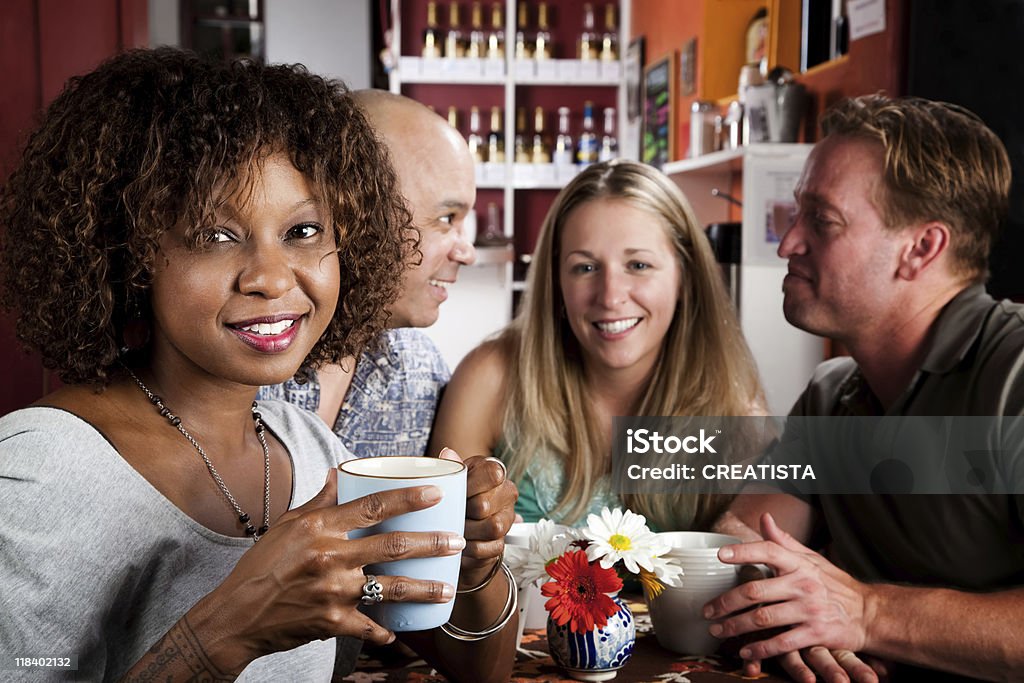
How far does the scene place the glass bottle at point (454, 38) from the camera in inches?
245

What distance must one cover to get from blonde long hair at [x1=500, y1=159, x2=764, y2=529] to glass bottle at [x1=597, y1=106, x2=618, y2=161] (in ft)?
15.8

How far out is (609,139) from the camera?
6445mm

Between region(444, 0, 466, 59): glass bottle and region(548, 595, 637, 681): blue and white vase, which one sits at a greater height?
region(444, 0, 466, 59): glass bottle

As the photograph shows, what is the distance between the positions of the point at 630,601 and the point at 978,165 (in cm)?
89

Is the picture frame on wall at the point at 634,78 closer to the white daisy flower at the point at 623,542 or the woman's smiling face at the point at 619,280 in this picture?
the woman's smiling face at the point at 619,280

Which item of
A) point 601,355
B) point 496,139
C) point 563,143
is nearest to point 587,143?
point 563,143

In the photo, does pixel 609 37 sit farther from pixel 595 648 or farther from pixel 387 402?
pixel 595 648

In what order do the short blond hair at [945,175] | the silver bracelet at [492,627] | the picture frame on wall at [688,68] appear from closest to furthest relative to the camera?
the silver bracelet at [492,627] → the short blond hair at [945,175] → the picture frame on wall at [688,68]

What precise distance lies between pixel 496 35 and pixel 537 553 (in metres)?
5.74

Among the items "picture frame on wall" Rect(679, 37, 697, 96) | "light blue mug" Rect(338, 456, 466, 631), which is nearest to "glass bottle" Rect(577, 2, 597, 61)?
"picture frame on wall" Rect(679, 37, 697, 96)

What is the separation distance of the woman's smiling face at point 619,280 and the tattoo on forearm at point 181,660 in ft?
3.27

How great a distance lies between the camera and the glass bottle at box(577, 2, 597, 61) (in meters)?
6.46

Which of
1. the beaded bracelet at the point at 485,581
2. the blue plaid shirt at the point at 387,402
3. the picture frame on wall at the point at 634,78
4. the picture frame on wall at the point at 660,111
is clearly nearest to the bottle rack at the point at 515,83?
the picture frame on wall at the point at 634,78

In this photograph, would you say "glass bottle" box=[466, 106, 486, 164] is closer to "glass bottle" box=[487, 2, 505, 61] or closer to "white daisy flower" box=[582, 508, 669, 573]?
"glass bottle" box=[487, 2, 505, 61]
